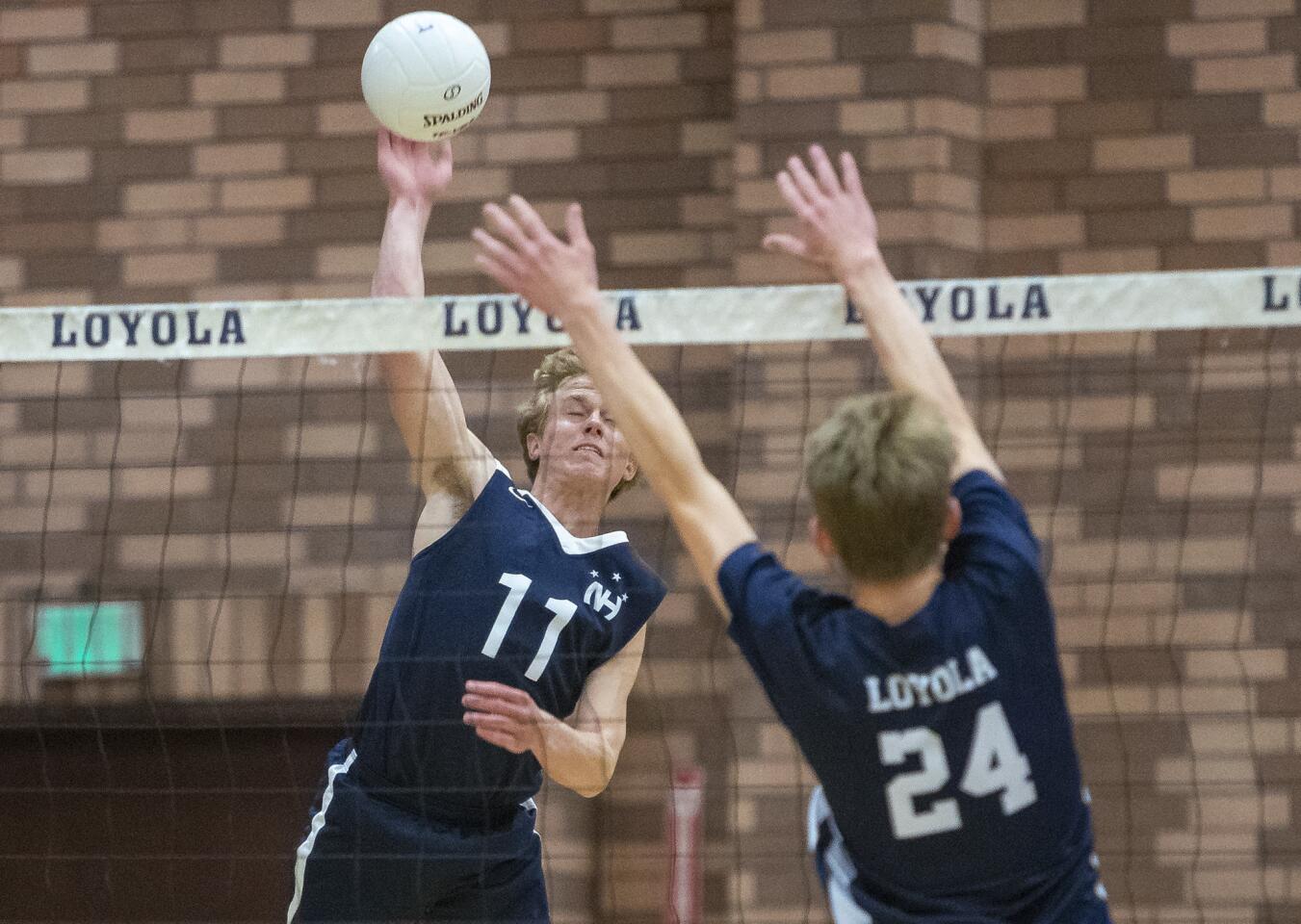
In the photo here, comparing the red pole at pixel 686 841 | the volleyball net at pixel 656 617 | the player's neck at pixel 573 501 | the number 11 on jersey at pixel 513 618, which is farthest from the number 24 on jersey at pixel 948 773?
the volleyball net at pixel 656 617

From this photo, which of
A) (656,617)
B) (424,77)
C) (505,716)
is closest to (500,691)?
(505,716)

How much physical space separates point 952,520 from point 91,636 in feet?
13.4

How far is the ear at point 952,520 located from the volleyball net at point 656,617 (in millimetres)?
2571

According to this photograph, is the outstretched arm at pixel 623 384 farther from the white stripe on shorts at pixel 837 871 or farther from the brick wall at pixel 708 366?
the brick wall at pixel 708 366

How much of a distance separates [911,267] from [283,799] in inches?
109

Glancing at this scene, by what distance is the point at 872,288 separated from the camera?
2.88 metres

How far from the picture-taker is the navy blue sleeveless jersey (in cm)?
254

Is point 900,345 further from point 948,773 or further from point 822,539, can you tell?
point 948,773

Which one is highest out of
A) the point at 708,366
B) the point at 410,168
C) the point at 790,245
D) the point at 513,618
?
the point at 410,168

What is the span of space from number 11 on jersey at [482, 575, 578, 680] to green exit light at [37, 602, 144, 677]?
2.41 m

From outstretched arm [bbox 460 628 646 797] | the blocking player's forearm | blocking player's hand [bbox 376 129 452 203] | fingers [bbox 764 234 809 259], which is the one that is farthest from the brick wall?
the blocking player's forearm

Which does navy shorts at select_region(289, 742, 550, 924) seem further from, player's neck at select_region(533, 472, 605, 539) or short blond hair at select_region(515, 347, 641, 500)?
short blond hair at select_region(515, 347, 641, 500)

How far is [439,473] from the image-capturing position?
4168 mm

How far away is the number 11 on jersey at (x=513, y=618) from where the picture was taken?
13.1 ft
